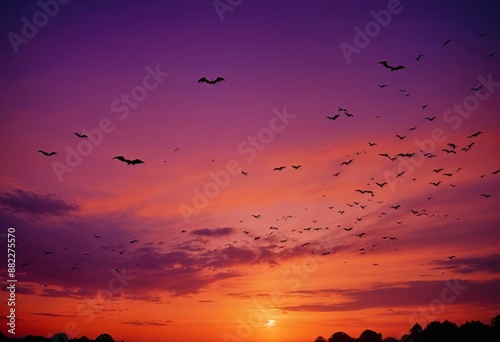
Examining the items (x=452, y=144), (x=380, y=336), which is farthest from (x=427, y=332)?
(x=452, y=144)

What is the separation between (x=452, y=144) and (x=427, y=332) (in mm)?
63069

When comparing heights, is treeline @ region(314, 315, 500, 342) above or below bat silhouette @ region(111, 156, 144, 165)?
below

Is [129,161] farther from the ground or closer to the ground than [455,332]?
farther from the ground

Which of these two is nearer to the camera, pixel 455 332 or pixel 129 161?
pixel 129 161

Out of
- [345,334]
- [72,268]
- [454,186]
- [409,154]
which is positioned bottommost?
[345,334]

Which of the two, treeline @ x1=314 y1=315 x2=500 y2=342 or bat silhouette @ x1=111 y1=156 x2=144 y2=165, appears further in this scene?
treeline @ x1=314 y1=315 x2=500 y2=342

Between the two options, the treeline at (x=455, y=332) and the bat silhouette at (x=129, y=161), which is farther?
the treeline at (x=455, y=332)

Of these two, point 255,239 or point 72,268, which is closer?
point 72,268

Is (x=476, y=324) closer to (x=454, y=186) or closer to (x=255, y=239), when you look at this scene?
(x=454, y=186)

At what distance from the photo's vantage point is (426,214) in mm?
62625

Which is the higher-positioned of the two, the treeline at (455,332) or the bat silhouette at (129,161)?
the bat silhouette at (129,161)

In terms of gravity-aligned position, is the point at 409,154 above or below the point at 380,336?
above

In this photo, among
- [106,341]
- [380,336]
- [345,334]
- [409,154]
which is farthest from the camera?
[345,334]

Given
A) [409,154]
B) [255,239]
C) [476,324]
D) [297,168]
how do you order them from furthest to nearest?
[476,324]
[255,239]
[297,168]
[409,154]
